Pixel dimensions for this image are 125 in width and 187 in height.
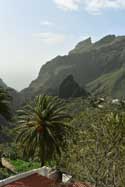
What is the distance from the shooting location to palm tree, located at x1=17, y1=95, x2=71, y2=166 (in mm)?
40719

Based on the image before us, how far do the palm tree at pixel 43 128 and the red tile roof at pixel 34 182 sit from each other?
8452 millimetres

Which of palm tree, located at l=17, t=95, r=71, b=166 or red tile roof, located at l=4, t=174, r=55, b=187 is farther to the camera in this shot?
palm tree, located at l=17, t=95, r=71, b=166

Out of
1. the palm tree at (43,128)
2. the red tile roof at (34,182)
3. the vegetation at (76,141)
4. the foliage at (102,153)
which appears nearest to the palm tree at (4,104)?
the vegetation at (76,141)

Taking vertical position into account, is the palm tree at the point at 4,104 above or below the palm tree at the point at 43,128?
above

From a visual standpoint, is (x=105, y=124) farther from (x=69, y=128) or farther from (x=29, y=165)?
(x=29, y=165)

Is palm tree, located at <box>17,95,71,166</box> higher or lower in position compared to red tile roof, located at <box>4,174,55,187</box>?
higher

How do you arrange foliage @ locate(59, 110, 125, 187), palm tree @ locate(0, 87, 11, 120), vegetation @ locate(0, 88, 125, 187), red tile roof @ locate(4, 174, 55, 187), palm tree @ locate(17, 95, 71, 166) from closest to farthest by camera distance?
1. red tile roof @ locate(4, 174, 55, 187)
2. foliage @ locate(59, 110, 125, 187)
3. vegetation @ locate(0, 88, 125, 187)
4. palm tree @ locate(17, 95, 71, 166)
5. palm tree @ locate(0, 87, 11, 120)

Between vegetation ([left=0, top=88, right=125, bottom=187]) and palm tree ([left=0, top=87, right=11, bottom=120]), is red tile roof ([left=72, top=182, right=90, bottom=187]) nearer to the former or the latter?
vegetation ([left=0, top=88, right=125, bottom=187])

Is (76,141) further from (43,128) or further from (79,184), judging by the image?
(79,184)

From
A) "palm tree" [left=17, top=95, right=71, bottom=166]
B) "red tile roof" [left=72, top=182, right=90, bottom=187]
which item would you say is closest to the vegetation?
"palm tree" [left=17, top=95, right=71, bottom=166]

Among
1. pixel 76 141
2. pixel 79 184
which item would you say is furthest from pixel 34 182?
pixel 76 141

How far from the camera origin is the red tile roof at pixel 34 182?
30.4 meters

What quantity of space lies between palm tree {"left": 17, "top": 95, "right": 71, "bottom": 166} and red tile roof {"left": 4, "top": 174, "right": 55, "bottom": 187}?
27.7 feet

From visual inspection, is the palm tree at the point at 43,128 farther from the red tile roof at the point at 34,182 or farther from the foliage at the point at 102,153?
the red tile roof at the point at 34,182
